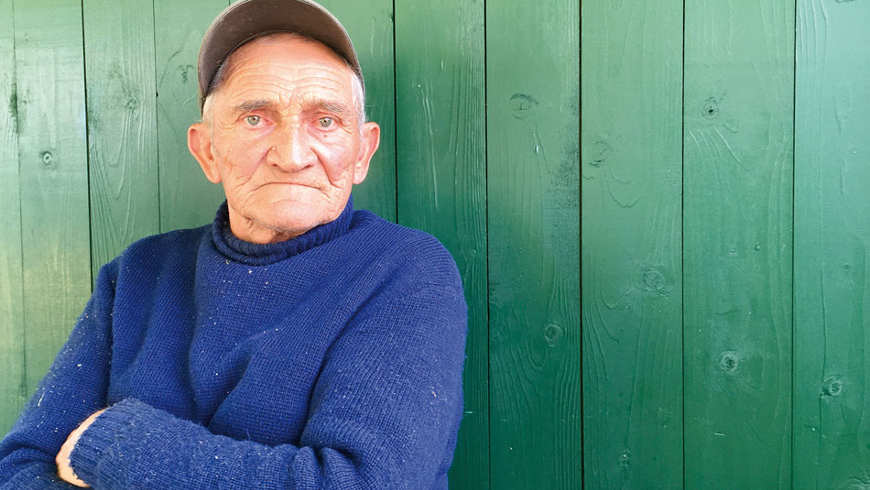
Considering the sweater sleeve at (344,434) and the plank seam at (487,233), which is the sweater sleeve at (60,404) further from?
the plank seam at (487,233)

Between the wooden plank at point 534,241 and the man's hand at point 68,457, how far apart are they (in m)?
0.88

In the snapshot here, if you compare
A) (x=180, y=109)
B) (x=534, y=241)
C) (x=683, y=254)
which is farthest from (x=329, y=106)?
(x=683, y=254)

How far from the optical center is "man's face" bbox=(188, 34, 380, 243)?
1209mm

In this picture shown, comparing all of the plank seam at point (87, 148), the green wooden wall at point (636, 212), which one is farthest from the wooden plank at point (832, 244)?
the plank seam at point (87, 148)

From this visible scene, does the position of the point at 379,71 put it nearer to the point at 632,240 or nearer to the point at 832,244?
the point at 632,240

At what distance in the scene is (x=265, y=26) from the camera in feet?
4.14

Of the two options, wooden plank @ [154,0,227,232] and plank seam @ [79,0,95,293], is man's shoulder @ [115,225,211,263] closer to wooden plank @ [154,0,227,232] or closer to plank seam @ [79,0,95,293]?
wooden plank @ [154,0,227,232]

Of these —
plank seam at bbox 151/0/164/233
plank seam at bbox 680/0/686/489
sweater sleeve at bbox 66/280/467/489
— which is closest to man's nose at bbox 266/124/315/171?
sweater sleeve at bbox 66/280/467/489

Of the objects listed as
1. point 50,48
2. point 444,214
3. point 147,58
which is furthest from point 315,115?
point 50,48

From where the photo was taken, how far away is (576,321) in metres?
1.53

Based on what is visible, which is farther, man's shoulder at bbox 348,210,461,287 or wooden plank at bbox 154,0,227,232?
wooden plank at bbox 154,0,227,232

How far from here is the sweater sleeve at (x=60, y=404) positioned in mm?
1117

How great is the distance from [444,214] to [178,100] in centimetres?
79

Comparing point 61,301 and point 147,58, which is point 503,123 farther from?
point 61,301
